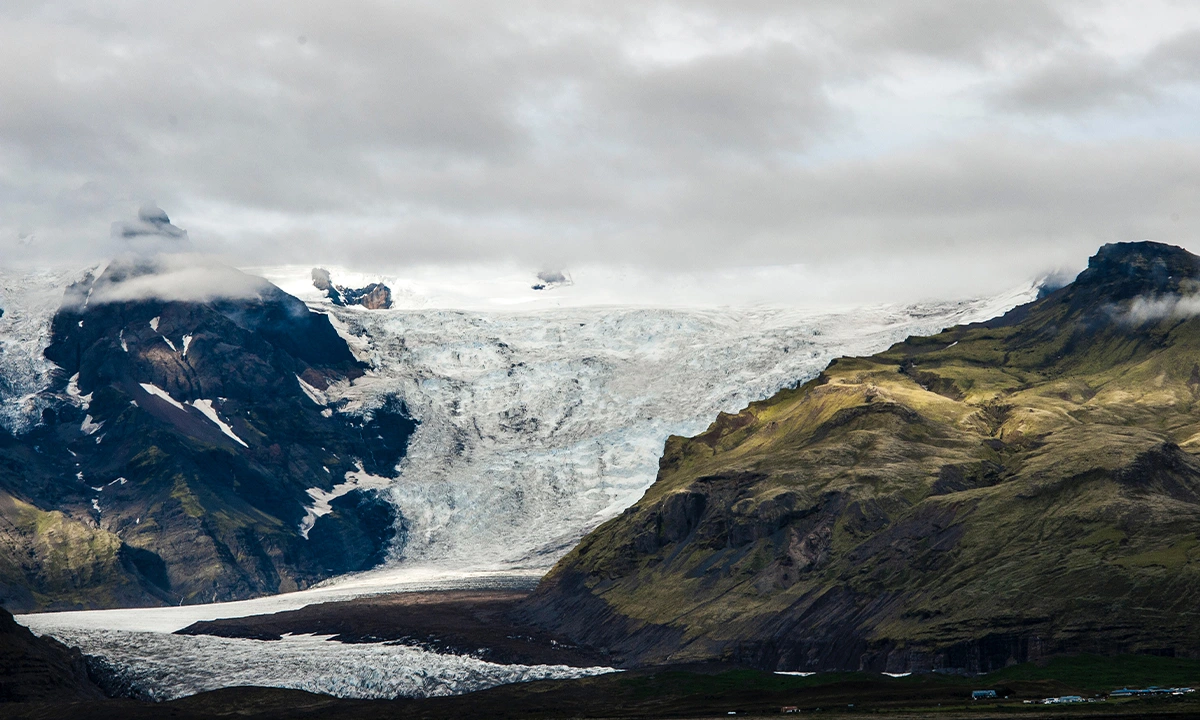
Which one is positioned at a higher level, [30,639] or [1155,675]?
[30,639]

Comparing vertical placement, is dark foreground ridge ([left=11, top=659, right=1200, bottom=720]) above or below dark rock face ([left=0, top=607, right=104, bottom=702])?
below

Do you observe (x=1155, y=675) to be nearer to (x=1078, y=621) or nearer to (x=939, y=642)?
(x=1078, y=621)

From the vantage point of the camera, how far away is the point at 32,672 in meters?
183

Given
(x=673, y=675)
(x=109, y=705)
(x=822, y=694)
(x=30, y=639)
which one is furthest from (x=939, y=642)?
(x=30, y=639)

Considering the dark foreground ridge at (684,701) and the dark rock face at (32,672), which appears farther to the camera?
the dark rock face at (32,672)

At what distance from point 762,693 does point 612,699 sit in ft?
64.3

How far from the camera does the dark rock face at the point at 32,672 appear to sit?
17838 centimetres

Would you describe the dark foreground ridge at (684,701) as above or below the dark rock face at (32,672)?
below

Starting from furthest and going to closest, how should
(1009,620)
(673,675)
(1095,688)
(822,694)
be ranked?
(673,675) < (1009,620) < (822,694) < (1095,688)

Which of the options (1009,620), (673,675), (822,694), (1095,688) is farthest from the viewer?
(673,675)

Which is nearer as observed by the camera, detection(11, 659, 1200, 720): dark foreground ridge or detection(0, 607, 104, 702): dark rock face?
detection(11, 659, 1200, 720): dark foreground ridge

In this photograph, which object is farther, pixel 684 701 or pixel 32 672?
pixel 32 672

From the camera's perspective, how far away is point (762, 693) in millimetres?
177625

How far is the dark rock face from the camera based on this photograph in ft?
585
